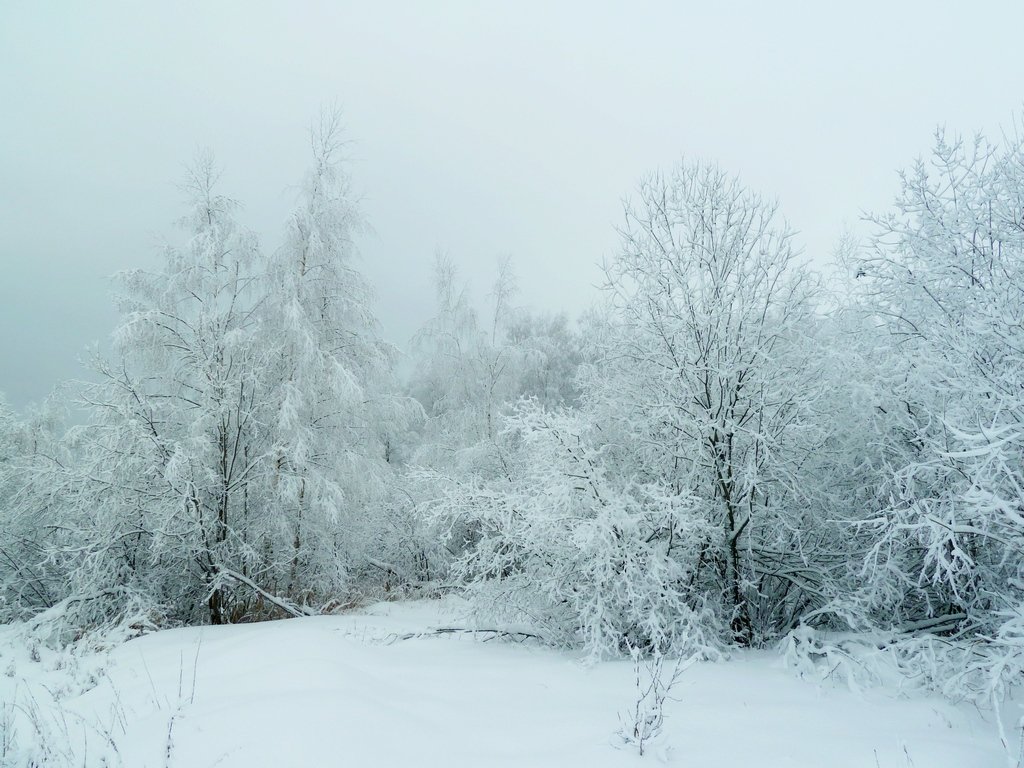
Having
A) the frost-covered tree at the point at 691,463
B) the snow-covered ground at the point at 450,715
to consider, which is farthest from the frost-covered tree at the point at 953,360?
the snow-covered ground at the point at 450,715

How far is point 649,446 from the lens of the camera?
7000 mm

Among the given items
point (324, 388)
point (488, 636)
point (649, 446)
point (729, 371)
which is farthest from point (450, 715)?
point (324, 388)

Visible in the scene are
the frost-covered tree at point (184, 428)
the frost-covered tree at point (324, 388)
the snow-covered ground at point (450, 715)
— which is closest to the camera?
the snow-covered ground at point (450, 715)

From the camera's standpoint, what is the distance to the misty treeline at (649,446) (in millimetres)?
4996

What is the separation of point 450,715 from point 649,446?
13.4 feet

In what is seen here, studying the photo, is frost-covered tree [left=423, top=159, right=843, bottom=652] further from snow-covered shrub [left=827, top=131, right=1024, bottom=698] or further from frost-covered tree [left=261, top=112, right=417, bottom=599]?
frost-covered tree [left=261, top=112, right=417, bottom=599]

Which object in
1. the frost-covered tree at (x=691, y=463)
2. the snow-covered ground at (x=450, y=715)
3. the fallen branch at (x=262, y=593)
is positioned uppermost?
the frost-covered tree at (x=691, y=463)

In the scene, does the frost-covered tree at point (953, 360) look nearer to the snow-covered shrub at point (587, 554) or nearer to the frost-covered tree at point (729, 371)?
the frost-covered tree at point (729, 371)

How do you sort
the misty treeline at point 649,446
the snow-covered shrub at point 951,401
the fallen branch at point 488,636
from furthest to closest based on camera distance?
the fallen branch at point 488,636 < the misty treeline at point 649,446 < the snow-covered shrub at point 951,401

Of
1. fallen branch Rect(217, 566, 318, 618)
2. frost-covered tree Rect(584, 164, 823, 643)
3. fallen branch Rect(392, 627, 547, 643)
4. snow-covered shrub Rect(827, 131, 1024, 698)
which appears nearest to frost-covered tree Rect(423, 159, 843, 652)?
frost-covered tree Rect(584, 164, 823, 643)

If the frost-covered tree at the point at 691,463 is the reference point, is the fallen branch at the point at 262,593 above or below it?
below

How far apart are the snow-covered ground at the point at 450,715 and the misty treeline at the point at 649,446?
0.57m

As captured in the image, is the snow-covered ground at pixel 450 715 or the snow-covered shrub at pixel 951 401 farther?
the snow-covered shrub at pixel 951 401

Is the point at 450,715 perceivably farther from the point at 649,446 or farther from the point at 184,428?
the point at 184,428
